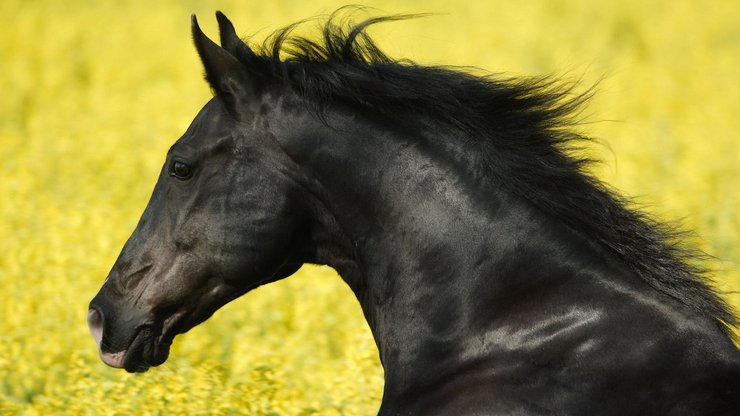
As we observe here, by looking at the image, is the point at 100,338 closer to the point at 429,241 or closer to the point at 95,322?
the point at 95,322

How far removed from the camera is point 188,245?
4062 mm

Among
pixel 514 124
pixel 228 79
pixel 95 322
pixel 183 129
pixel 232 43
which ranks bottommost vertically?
pixel 95 322

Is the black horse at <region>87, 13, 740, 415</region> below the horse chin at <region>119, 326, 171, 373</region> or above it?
above

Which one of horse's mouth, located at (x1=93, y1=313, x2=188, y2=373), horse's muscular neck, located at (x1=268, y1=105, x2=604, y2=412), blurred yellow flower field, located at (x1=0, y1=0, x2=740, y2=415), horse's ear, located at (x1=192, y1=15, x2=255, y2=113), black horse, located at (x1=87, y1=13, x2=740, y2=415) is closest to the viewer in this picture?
black horse, located at (x1=87, y1=13, x2=740, y2=415)

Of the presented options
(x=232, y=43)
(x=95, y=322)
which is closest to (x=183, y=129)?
(x=95, y=322)

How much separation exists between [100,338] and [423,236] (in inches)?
48.1

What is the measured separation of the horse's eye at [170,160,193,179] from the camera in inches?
160

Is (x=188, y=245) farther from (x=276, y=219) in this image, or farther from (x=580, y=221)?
(x=580, y=221)

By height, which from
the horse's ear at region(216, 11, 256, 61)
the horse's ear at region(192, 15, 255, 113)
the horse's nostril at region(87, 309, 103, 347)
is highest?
the horse's ear at region(216, 11, 256, 61)

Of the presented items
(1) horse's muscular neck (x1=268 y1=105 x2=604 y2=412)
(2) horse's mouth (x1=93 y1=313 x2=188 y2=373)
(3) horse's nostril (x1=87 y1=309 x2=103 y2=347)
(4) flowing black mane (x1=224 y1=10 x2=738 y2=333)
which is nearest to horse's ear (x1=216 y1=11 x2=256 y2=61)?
(4) flowing black mane (x1=224 y1=10 x2=738 y2=333)

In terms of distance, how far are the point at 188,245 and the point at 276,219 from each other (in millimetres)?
330

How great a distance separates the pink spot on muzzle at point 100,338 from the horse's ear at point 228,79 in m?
0.89

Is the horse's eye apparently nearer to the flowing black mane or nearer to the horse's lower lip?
the flowing black mane

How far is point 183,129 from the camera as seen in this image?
13891mm
